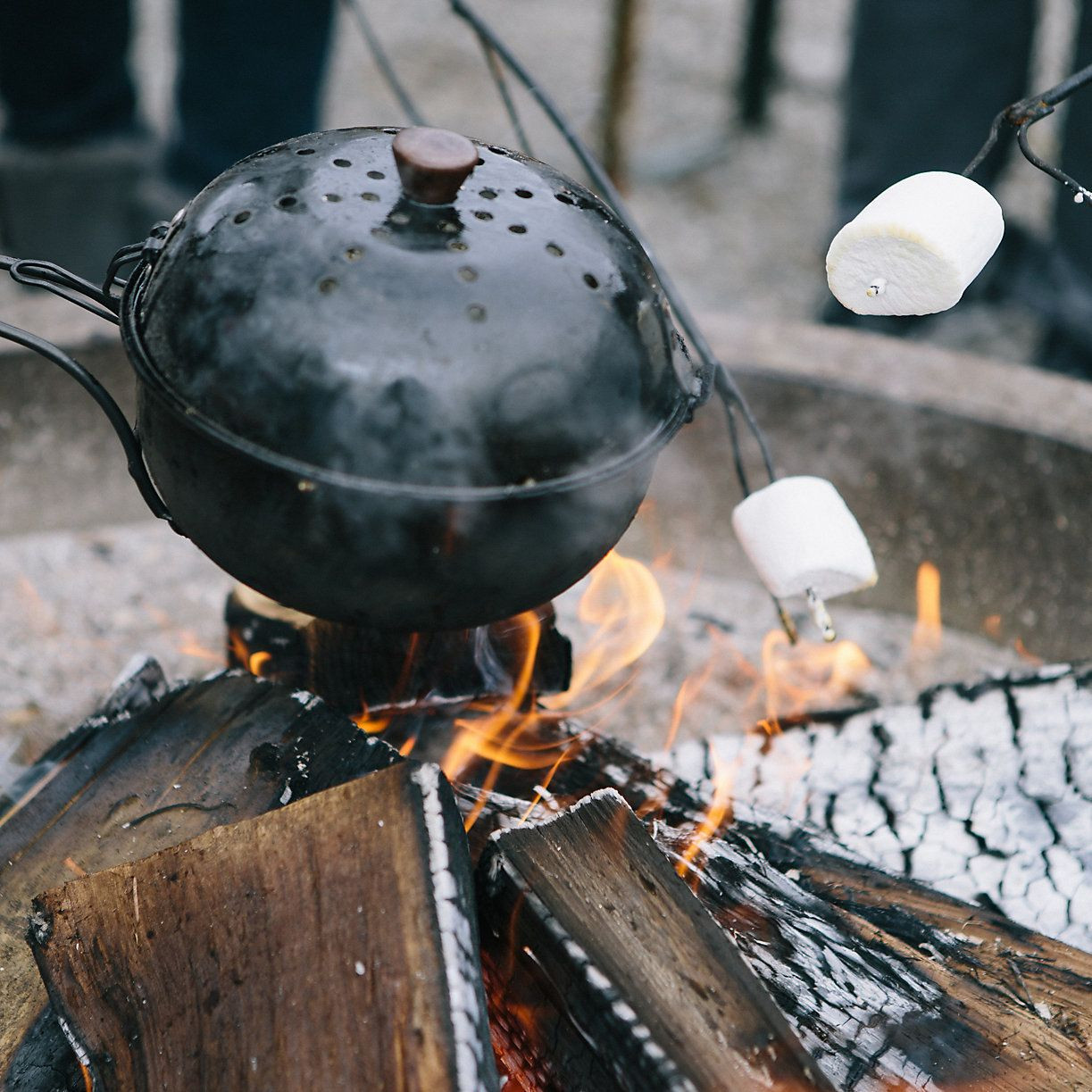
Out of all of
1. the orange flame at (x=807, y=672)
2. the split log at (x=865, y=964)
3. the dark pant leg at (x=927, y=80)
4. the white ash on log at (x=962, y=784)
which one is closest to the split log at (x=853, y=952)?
the split log at (x=865, y=964)

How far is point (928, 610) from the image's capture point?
2381 mm

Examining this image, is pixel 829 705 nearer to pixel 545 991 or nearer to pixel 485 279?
pixel 545 991

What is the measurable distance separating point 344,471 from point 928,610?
171 cm

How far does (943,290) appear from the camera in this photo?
1.12 meters

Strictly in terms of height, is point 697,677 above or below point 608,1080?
below

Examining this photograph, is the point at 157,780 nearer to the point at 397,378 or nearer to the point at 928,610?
the point at 397,378

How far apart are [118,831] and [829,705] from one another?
53.8 inches

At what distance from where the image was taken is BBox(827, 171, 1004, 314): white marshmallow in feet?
3.58

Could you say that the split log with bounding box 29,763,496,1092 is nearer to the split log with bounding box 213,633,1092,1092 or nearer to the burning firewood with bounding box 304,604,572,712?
the split log with bounding box 213,633,1092,1092

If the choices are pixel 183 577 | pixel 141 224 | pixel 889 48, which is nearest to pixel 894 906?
pixel 183 577

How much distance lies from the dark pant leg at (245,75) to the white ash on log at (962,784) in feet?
8.60

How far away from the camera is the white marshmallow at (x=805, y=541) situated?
4.20ft

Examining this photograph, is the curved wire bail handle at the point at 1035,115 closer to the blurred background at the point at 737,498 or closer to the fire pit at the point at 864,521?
the fire pit at the point at 864,521

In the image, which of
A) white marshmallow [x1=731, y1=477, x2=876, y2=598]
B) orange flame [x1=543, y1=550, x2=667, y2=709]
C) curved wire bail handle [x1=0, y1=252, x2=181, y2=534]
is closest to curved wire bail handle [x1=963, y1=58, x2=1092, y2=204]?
white marshmallow [x1=731, y1=477, x2=876, y2=598]
